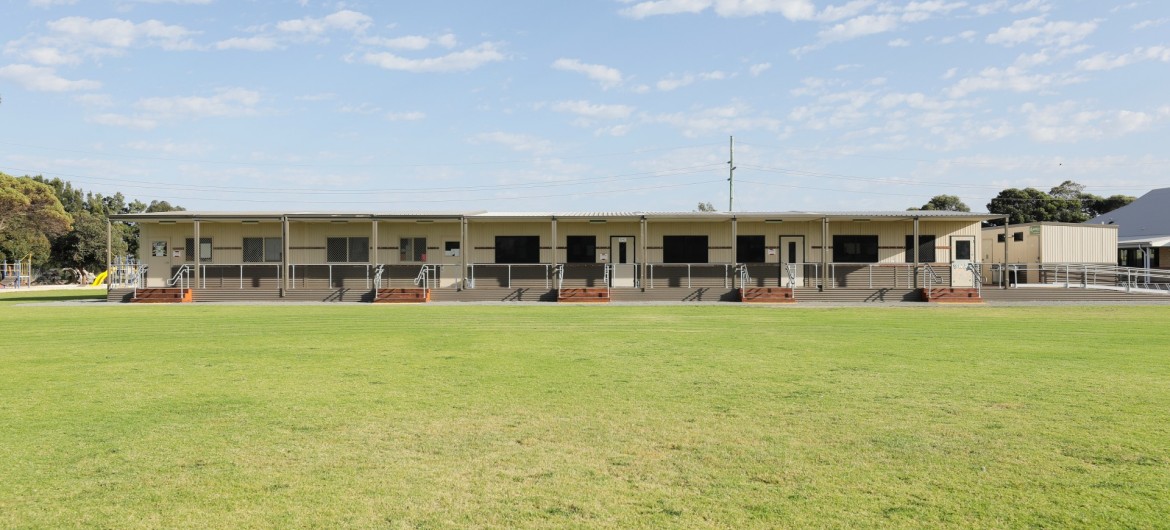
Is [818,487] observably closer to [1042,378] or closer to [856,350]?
[1042,378]

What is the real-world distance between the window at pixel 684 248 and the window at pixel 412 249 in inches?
403

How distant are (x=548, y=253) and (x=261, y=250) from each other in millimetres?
12166

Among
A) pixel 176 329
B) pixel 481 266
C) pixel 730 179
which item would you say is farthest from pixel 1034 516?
pixel 730 179

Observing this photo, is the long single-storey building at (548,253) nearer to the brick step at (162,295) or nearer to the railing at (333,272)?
the railing at (333,272)

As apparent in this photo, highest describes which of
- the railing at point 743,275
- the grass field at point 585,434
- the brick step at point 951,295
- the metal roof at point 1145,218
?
the metal roof at point 1145,218

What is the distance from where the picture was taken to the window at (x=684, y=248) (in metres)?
32.7

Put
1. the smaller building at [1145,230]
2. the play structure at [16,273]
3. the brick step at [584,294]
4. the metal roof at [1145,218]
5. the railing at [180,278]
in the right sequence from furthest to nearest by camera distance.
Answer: the metal roof at [1145,218], the play structure at [16,273], the smaller building at [1145,230], the railing at [180,278], the brick step at [584,294]

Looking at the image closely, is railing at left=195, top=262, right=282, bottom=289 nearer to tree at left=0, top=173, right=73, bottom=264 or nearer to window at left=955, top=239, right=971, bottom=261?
window at left=955, top=239, right=971, bottom=261

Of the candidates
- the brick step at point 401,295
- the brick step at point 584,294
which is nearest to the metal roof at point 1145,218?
the brick step at point 584,294

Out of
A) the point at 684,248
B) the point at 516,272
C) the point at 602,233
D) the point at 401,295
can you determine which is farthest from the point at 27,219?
the point at 684,248

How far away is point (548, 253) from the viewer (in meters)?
32.8

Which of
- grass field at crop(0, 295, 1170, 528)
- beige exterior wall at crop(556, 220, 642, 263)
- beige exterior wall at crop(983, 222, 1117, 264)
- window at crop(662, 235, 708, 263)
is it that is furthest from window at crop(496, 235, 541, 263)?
beige exterior wall at crop(983, 222, 1117, 264)

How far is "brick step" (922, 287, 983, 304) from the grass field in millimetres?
16249

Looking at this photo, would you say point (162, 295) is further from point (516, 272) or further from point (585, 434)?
point (585, 434)
